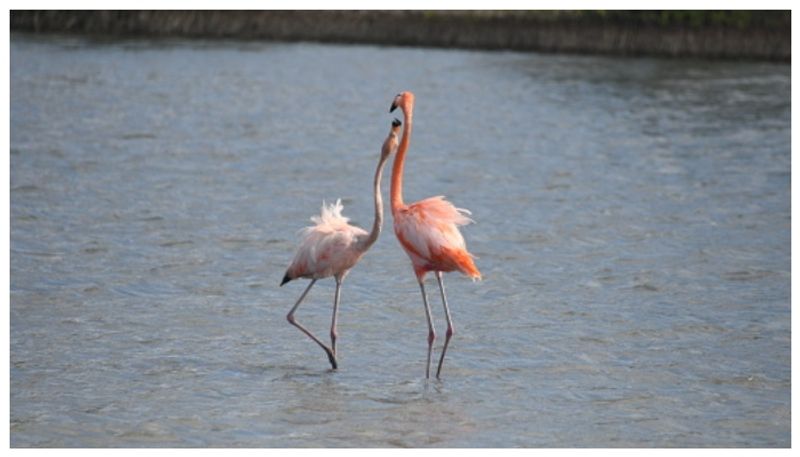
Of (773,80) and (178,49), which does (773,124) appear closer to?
(773,80)

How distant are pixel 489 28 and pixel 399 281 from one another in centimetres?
2239

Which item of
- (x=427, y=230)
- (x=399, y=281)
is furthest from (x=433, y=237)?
(x=399, y=281)

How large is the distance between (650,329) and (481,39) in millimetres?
24020

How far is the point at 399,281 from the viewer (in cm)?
1036

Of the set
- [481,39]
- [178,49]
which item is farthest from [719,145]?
[178,49]

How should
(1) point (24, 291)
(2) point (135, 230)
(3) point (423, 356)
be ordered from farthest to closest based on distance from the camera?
1. (2) point (135, 230)
2. (1) point (24, 291)
3. (3) point (423, 356)

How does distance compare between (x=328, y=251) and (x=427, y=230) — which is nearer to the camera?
(x=427, y=230)

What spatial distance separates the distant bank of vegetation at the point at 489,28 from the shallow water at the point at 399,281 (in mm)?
6924

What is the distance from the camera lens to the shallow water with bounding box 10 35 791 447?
7.16 metres

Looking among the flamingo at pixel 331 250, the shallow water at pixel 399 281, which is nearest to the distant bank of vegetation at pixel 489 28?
the shallow water at pixel 399 281

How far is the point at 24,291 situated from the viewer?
32.0 feet

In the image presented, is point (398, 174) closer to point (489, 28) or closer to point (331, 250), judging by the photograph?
point (331, 250)

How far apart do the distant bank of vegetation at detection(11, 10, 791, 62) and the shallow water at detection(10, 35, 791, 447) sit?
6924 millimetres

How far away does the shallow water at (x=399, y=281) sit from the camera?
23.5 feet
